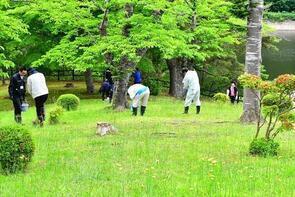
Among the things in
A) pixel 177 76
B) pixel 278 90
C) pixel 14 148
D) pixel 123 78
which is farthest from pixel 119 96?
pixel 14 148

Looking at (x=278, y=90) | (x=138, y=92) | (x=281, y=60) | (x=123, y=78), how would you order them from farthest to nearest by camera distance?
(x=281, y=60) < (x=123, y=78) < (x=138, y=92) < (x=278, y=90)

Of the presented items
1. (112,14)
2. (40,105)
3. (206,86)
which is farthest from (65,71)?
(40,105)

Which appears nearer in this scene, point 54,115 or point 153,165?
point 153,165

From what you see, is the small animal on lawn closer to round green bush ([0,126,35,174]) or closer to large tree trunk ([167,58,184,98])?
round green bush ([0,126,35,174])

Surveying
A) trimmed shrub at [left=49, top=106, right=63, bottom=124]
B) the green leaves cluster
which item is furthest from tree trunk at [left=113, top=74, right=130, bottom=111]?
trimmed shrub at [left=49, top=106, right=63, bottom=124]

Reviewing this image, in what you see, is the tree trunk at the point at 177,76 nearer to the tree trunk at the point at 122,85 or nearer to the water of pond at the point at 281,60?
the tree trunk at the point at 122,85

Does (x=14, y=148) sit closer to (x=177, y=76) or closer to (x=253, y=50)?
(x=253, y=50)

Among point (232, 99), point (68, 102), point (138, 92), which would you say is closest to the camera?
point (138, 92)

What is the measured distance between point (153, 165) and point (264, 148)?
209 cm

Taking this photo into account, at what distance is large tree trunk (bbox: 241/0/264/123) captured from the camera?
13.9 metres

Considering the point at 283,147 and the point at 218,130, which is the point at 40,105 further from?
the point at 283,147

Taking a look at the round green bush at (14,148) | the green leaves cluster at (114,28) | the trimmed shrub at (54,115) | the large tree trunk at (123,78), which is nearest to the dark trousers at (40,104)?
the trimmed shrub at (54,115)

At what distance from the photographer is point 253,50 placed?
14.2 meters

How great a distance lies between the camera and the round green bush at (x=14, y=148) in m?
8.41
